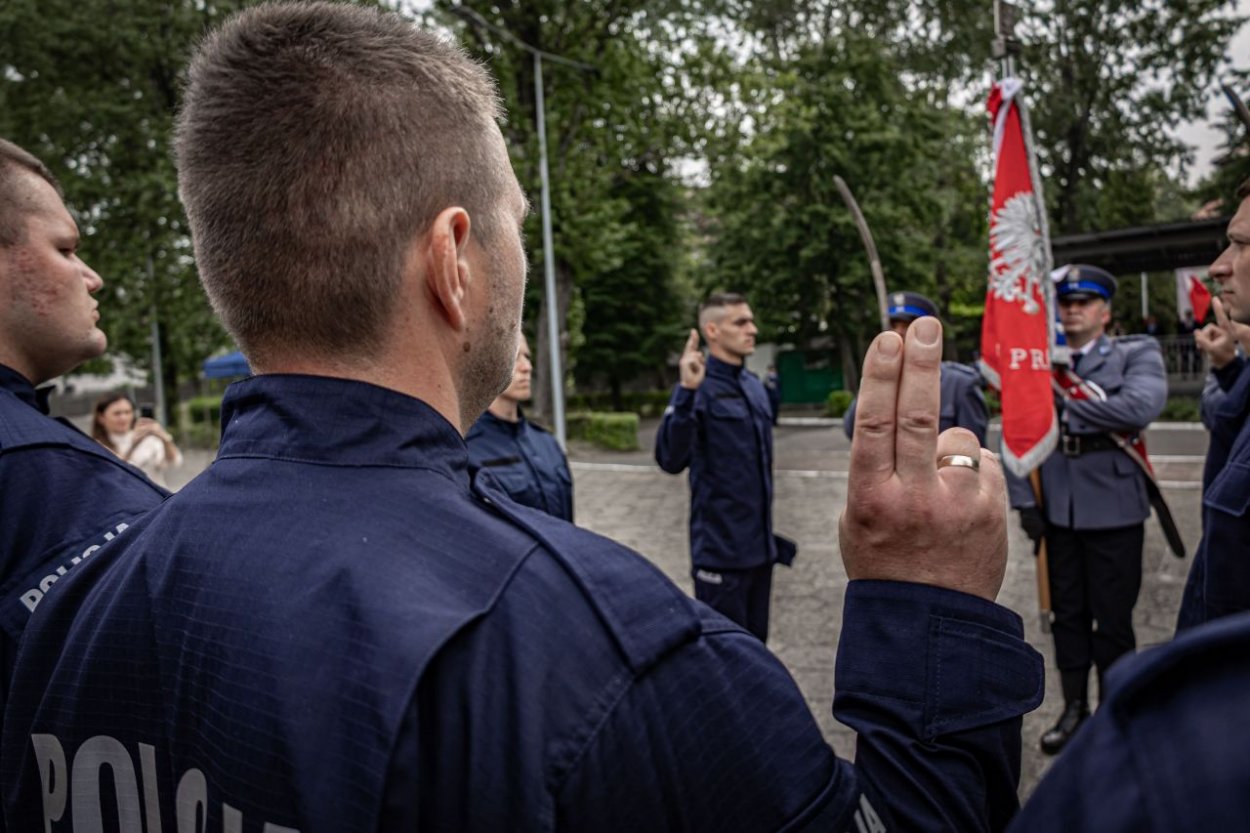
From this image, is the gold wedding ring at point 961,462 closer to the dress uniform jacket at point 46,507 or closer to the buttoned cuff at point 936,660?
the buttoned cuff at point 936,660

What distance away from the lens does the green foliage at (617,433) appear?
19547 millimetres

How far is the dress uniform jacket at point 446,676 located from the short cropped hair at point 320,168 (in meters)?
0.11

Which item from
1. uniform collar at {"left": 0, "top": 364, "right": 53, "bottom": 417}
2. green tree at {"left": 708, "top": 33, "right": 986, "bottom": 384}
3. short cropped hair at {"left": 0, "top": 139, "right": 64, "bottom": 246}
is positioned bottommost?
uniform collar at {"left": 0, "top": 364, "right": 53, "bottom": 417}

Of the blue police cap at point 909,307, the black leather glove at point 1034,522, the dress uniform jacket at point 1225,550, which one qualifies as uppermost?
the blue police cap at point 909,307

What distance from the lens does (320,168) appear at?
1117 millimetres

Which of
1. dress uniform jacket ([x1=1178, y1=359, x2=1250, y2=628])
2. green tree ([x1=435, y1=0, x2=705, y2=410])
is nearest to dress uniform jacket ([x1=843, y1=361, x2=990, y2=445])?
dress uniform jacket ([x1=1178, y1=359, x2=1250, y2=628])

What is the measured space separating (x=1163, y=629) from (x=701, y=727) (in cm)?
601

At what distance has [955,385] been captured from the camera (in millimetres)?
5965

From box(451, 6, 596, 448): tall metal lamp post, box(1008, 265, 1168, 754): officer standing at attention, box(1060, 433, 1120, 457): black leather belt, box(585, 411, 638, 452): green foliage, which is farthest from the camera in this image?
box(585, 411, 638, 452): green foliage

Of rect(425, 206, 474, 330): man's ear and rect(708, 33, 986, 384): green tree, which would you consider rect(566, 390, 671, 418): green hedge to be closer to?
rect(708, 33, 986, 384): green tree

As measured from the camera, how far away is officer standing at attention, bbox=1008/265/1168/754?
457 centimetres

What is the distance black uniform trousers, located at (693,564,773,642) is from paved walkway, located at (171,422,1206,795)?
456 mm

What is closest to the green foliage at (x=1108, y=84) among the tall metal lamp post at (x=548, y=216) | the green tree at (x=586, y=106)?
the green tree at (x=586, y=106)

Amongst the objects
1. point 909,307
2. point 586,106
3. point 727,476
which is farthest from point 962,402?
point 586,106
